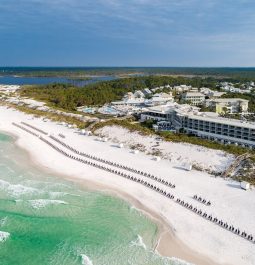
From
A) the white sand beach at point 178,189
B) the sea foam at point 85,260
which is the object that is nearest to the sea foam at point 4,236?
the sea foam at point 85,260

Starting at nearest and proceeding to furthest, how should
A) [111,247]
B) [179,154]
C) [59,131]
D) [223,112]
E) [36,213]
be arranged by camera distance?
1. [111,247]
2. [36,213]
3. [179,154]
4. [59,131]
5. [223,112]

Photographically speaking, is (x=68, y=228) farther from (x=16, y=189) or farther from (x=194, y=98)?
(x=194, y=98)

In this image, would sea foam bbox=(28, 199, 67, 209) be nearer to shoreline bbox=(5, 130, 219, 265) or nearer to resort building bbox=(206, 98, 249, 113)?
shoreline bbox=(5, 130, 219, 265)

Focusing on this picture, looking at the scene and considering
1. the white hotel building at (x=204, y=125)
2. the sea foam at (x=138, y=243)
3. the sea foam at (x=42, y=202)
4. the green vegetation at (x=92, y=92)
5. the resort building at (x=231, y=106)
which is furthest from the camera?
the green vegetation at (x=92, y=92)

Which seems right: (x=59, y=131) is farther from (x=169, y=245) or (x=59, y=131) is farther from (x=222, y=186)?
(x=169, y=245)

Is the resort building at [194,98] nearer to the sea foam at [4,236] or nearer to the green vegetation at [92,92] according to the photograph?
the green vegetation at [92,92]

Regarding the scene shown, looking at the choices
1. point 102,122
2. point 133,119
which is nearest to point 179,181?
point 102,122
